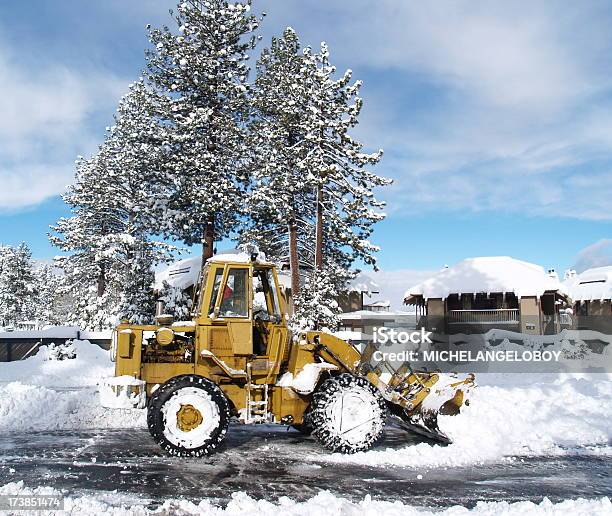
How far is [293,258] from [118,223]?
55.5 ft

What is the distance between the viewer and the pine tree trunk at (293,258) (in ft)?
85.5

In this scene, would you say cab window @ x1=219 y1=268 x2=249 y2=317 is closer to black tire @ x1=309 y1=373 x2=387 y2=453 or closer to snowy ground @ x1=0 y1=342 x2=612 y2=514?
black tire @ x1=309 y1=373 x2=387 y2=453

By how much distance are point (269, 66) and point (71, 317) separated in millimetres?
27513

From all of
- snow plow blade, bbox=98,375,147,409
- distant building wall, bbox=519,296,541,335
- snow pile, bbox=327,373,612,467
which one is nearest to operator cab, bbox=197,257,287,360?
snow plow blade, bbox=98,375,147,409

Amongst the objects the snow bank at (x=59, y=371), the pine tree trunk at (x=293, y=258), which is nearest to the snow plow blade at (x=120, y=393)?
the snow bank at (x=59, y=371)

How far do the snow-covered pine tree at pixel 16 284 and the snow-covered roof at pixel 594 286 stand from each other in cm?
5450

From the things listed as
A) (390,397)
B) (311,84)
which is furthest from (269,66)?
(390,397)

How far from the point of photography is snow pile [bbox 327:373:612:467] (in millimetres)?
8289

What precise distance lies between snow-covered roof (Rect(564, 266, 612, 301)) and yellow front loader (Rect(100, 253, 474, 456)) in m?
32.4

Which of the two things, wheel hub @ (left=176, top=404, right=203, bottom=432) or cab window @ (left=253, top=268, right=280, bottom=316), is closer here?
wheel hub @ (left=176, top=404, right=203, bottom=432)

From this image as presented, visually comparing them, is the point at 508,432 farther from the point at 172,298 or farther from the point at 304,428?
the point at 172,298

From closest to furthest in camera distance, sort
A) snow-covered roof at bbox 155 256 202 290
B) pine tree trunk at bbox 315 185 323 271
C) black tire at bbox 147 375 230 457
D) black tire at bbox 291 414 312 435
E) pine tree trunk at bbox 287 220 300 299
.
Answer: black tire at bbox 147 375 230 457 → black tire at bbox 291 414 312 435 → pine tree trunk at bbox 315 185 323 271 → pine tree trunk at bbox 287 220 300 299 → snow-covered roof at bbox 155 256 202 290

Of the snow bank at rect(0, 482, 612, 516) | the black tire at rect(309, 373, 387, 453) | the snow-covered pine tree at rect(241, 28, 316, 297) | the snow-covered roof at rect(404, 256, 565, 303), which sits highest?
the snow-covered pine tree at rect(241, 28, 316, 297)

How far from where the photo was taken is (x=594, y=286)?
133ft
